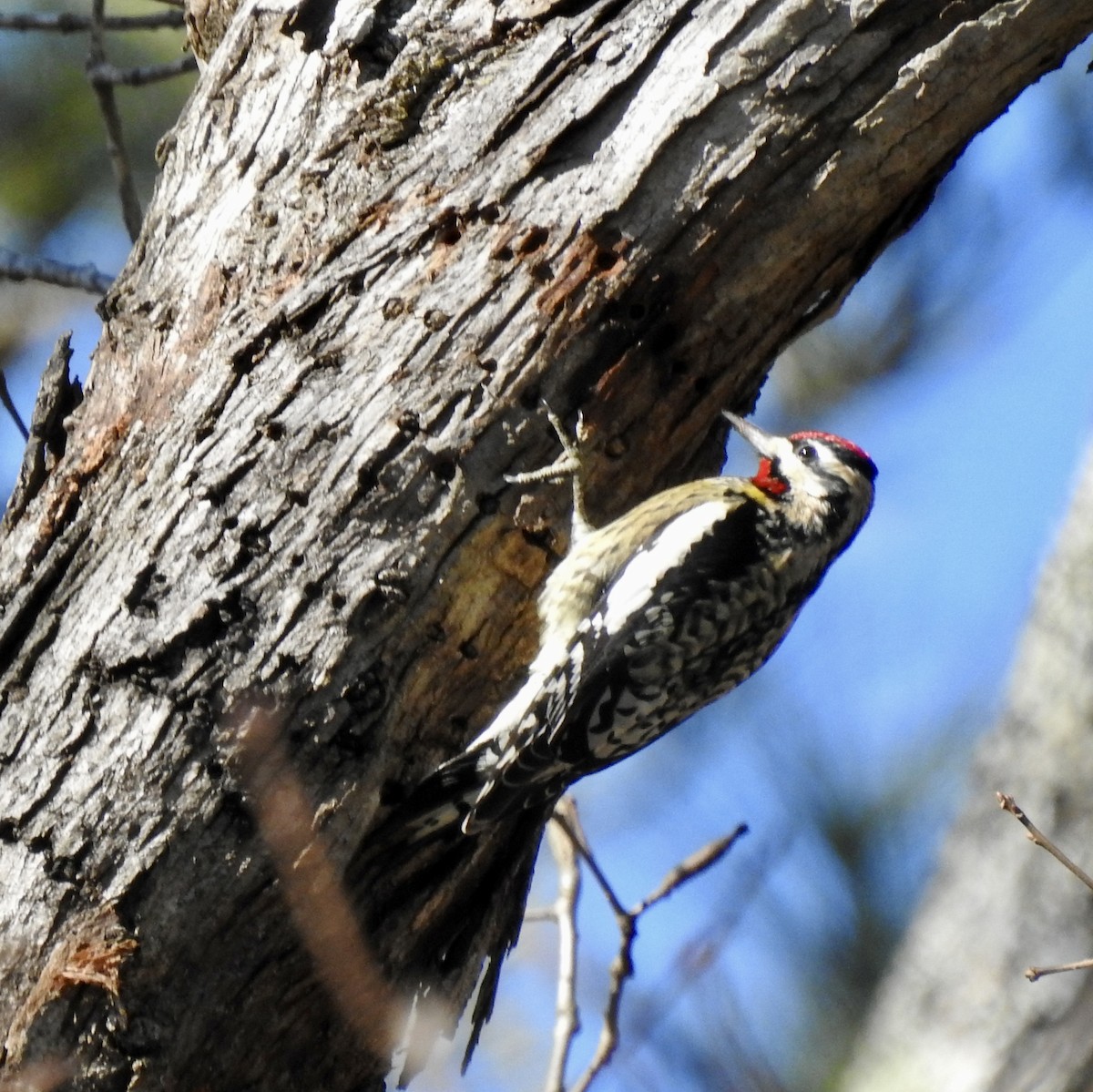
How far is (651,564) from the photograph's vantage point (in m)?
3.72

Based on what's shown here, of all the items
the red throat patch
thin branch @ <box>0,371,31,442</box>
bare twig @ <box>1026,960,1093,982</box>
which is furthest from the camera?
the red throat patch

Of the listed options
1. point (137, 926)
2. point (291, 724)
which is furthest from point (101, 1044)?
point (291, 724)

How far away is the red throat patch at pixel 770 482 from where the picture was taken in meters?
4.21

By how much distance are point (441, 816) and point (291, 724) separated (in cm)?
43

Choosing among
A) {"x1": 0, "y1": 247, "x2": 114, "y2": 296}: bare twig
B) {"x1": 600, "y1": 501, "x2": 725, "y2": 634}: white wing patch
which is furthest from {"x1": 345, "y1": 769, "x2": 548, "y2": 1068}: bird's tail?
{"x1": 0, "y1": 247, "x2": 114, "y2": 296}: bare twig

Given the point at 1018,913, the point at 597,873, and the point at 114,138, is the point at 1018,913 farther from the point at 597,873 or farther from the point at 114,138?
the point at 114,138

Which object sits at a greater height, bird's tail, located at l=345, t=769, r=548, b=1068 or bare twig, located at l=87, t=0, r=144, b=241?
bare twig, located at l=87, t=0, r=144, b=241

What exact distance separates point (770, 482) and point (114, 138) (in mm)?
2034

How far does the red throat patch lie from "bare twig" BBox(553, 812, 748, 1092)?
1387mm

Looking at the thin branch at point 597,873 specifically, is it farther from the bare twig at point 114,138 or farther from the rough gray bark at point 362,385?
the bare twig at point 114,138

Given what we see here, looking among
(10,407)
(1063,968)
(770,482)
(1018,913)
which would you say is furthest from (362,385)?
(1018,913)

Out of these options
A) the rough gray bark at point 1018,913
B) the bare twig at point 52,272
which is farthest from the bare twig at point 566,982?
the bare twig at point 52,272

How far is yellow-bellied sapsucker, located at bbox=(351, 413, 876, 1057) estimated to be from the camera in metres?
3.30

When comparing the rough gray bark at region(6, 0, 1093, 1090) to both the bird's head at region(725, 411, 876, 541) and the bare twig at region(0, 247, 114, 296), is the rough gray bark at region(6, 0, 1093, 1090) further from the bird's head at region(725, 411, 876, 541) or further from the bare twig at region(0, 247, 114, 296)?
the bird's head at region(725, 411, 876, 541)
